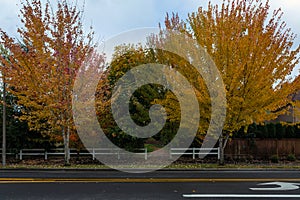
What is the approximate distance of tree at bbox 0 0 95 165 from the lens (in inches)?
599

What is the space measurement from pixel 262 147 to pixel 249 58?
27.5ft

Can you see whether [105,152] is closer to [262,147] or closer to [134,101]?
[134,101]

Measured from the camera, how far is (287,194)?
810 cm

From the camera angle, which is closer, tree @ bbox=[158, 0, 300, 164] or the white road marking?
the white road marking

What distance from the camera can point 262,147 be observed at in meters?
Result: 20.5

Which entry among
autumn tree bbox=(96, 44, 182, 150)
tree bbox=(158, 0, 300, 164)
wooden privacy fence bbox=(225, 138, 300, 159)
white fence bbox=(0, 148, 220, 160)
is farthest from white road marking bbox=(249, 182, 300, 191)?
wooden privacy fence bbox=(225, 138, 300, 159)

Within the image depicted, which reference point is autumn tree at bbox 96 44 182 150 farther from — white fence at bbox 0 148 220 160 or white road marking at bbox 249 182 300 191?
white road marking at bbox 249 182 300 191

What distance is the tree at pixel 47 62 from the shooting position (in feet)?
49.9

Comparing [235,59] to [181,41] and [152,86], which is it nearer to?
[181,41]

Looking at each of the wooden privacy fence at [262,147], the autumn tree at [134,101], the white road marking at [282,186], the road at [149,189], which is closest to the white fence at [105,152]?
the autumn tree at [134,101]

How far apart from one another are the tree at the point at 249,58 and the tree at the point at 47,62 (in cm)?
640

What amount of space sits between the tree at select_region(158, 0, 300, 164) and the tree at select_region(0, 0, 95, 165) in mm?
6400

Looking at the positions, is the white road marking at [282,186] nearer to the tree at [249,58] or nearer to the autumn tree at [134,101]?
the tree at [249,58]

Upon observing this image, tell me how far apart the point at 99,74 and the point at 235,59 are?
6.89 meters
